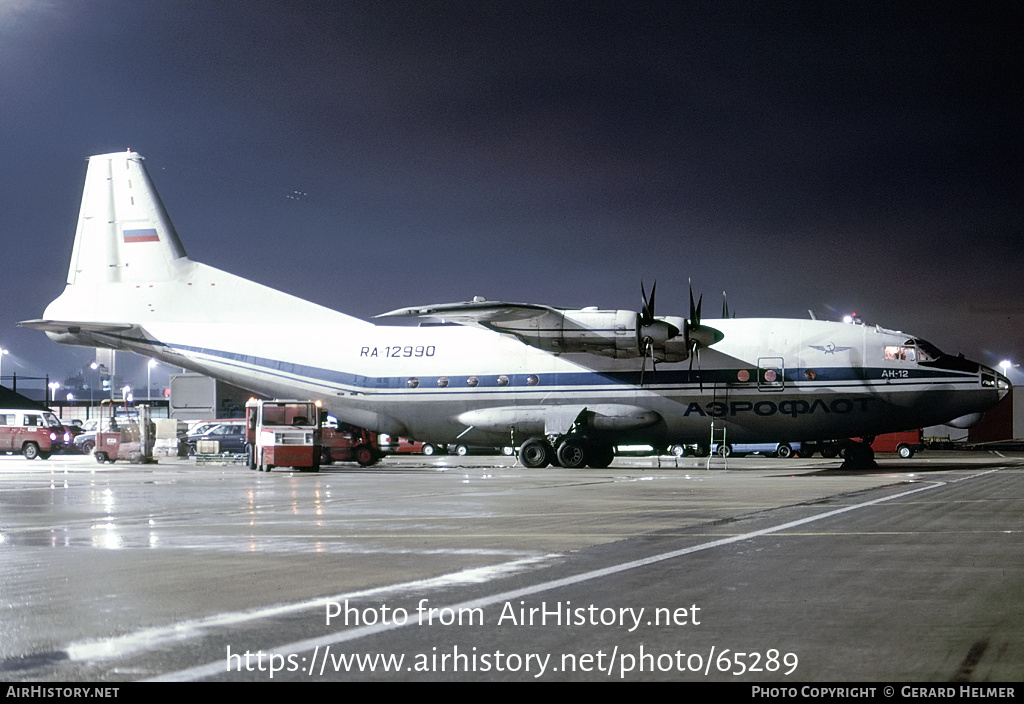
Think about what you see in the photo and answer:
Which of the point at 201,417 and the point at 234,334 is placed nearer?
the point at 234,334

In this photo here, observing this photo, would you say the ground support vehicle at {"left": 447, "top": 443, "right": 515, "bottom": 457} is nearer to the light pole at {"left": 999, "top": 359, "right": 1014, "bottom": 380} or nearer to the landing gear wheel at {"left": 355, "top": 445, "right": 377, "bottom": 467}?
the landing gear wheel at {"left": 355, "top": 445, "right": 377, "bottom": 467}

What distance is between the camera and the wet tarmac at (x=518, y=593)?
5383mm

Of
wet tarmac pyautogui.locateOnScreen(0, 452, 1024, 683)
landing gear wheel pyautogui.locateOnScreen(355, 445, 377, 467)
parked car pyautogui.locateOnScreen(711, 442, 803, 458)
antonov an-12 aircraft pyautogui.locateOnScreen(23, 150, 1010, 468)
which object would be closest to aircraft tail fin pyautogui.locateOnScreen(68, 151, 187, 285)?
antonov an-12 aircraft pyautogui.locateOnScreen(23, 150, 1010, 468)

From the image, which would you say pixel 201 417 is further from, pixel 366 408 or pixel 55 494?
pixel 55 494

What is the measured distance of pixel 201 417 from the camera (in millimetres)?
76688

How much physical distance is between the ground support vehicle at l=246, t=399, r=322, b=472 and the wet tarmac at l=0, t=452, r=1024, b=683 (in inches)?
648

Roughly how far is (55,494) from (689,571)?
16.4m

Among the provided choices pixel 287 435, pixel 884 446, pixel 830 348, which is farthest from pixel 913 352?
pixel 884 446

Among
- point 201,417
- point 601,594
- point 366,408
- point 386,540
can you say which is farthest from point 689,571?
point 201,417

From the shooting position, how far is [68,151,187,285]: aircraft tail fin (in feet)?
128

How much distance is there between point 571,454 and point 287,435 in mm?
9512

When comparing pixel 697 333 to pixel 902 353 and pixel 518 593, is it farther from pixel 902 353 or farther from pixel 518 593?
pixel 518 593

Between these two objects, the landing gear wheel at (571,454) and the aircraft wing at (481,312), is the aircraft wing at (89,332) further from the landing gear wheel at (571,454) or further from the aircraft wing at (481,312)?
the landing gear wheel at (571,454)

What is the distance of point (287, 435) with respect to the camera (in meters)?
32.8
